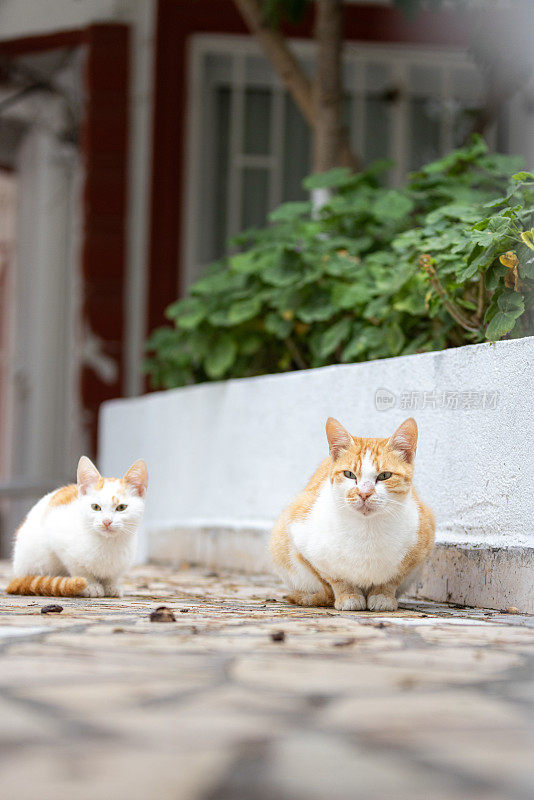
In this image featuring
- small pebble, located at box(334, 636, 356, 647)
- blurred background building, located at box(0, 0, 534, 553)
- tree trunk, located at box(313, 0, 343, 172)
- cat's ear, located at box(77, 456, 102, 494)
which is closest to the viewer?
small pebble, located at box(334, 636, 356, 647)

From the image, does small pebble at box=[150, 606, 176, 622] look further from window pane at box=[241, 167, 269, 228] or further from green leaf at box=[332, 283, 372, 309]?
window pane at box=[241, 167, 269, 228]

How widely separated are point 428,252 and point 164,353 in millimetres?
2654

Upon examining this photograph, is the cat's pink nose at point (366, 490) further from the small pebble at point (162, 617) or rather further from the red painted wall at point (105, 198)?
the red painted wall at point (105, 198)

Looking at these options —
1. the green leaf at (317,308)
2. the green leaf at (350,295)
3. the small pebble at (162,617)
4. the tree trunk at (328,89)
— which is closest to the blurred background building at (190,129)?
the tree trunk at (328,89)

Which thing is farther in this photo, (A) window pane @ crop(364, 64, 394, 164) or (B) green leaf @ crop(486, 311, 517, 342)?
(A) window pane @ crop(364, 64, 394, 164)

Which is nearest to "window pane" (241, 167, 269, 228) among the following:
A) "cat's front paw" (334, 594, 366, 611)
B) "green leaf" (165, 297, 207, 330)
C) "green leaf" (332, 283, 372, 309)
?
"green leaf" (165, 297, 207, 330)

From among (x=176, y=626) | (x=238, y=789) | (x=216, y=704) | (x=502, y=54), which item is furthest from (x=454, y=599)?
(x=502, y=54)

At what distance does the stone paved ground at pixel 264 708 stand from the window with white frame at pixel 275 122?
228 inches

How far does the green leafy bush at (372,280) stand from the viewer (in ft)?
11.9

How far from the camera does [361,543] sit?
315cm

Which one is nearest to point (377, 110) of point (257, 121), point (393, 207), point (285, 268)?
point (257, 121)

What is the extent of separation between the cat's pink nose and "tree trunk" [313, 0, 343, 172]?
3770 mm

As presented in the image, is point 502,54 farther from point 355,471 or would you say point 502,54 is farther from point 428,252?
point 355,471

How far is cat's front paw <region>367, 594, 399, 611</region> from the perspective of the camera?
325 centimetres
